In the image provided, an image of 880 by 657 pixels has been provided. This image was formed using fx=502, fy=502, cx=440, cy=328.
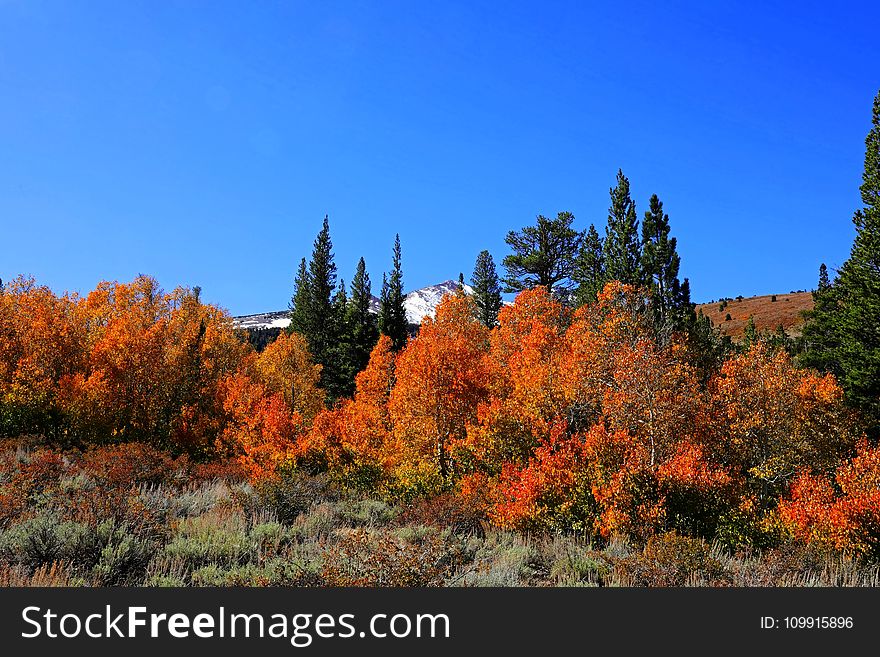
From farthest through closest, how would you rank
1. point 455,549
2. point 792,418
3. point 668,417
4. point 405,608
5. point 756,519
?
point 792,418 → point 668,417 → point 756,519 → point 455,549 → point 405,608

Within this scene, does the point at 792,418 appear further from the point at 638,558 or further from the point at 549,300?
the point at 638,558

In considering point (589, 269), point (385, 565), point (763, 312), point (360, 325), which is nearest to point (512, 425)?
point (385, 565)

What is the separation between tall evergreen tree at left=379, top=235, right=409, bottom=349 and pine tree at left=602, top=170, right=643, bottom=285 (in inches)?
1091

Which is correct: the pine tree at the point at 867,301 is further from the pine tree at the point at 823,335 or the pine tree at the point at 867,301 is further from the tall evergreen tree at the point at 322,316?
the tall evergreen tree at the point at 322,316

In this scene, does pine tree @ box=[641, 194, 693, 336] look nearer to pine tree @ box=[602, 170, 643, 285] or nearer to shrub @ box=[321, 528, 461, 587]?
pine tree @ box=[602, 170, 643, 285]

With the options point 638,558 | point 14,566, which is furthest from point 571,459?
point 14,566

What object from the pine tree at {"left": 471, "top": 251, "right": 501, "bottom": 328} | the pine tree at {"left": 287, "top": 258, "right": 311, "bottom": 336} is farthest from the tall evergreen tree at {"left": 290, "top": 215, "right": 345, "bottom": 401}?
the pine tree at {"left": 471, "top": 251, "right": 501, "bottom": 328}

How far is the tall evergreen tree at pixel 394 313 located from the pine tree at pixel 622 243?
27722 millimetres

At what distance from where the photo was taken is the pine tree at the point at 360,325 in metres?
58.6

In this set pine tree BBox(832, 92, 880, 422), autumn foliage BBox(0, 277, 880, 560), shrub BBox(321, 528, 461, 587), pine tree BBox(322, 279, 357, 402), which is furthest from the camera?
pine tree BBox(322, 279, 357, 402)

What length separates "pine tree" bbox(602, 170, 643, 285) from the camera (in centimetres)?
3828

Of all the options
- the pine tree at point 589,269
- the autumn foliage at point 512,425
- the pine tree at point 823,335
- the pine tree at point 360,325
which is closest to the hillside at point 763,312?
the pine tree at point 823,335

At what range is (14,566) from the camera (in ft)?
27.1

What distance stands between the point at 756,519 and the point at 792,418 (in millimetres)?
9835
